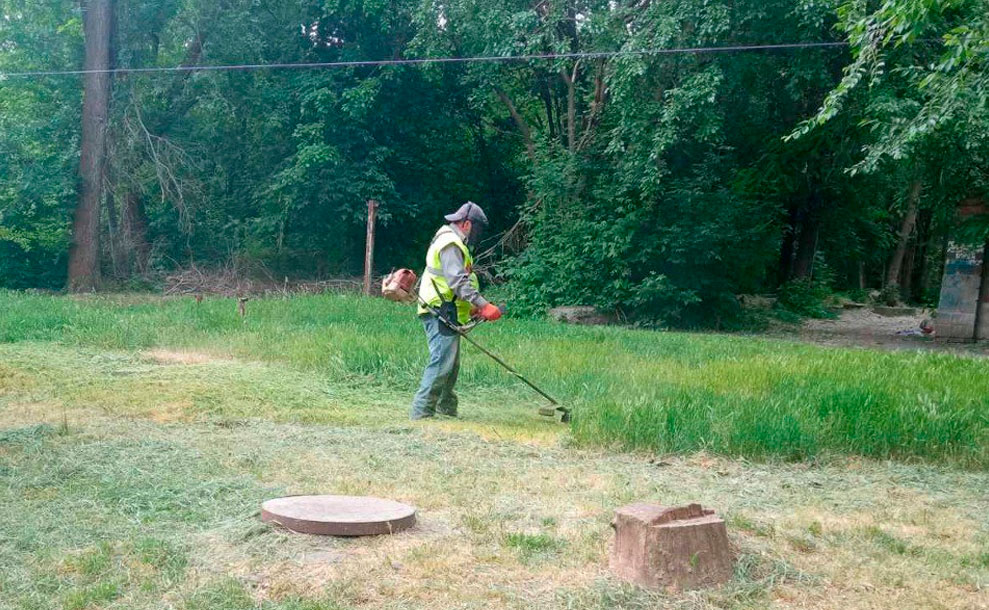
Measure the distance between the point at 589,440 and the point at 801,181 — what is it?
64.6ft

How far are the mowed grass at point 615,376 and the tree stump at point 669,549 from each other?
318 cm

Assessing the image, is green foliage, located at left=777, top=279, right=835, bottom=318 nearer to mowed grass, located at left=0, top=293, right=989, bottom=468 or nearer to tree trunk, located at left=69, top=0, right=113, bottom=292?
mowed grass, located at left=0, top=293, right=989, bottom=468

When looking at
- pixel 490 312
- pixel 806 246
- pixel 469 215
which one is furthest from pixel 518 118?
pixel 490 312

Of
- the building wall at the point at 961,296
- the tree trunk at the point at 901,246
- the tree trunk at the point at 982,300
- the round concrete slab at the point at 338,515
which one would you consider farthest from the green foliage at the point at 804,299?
the round concrete slab at the point at 338,515

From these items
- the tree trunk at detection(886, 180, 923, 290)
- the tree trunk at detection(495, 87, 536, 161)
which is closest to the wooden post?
the tree trunk at detection(495, 87, 536, 161)

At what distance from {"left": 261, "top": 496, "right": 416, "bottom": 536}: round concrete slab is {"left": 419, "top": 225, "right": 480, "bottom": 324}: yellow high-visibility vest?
12.8ft

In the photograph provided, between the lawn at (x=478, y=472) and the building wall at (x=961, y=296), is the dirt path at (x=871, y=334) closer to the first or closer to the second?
the building wall at (x=961, y=296)

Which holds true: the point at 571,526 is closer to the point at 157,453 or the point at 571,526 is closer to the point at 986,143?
the point at 157,453

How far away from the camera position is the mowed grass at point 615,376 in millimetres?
7969

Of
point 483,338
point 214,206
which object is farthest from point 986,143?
point 214,206

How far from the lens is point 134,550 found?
4.84 meters

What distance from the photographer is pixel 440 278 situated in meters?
9.41

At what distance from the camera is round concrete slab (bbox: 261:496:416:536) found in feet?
16.7

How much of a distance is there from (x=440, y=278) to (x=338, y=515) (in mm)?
4393
